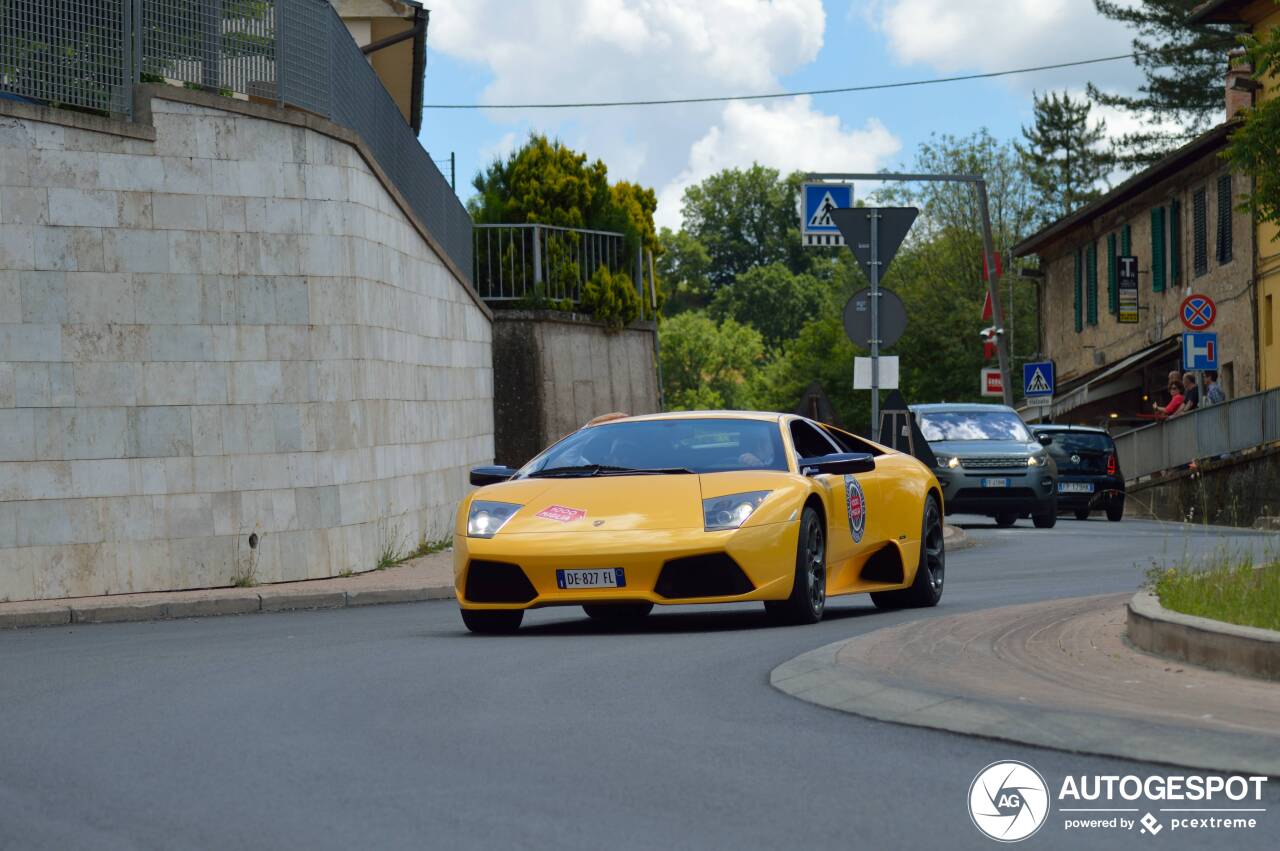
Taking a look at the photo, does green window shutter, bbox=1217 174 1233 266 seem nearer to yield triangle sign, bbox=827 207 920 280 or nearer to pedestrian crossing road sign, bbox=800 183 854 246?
pedestrian crossing road sign, bbox=800 183 854 246

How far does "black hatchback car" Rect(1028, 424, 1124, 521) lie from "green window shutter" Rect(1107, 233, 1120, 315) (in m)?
18.3

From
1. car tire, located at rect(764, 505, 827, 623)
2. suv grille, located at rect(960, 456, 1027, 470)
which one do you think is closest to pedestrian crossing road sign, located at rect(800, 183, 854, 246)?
suv grille, located at rect(960, 456, 1027, 470)

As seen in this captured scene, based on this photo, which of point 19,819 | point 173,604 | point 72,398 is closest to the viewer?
point 19,819

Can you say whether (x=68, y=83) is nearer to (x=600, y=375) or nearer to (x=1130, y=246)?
(x=600, y=375)

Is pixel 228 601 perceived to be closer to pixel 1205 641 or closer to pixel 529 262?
pixel 1205 641

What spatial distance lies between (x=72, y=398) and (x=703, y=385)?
347ft

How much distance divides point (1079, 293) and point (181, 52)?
4309 cm

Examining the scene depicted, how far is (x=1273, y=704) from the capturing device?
744 centimetres

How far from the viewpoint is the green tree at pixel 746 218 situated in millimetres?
125438

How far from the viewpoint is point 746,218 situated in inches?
4998

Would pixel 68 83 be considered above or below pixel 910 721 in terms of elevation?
above

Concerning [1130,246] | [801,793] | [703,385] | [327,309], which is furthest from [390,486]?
[703,385]

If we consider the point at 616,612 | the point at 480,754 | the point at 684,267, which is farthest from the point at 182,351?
the point at 684,267

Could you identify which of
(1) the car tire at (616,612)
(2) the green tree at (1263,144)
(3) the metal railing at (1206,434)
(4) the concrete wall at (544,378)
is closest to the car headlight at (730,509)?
(1) the car tire at (616,612)
